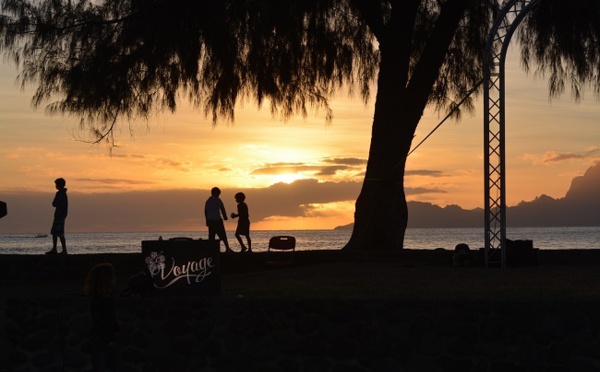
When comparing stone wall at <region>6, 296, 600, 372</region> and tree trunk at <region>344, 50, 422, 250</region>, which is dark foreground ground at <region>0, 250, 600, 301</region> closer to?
stone wall at <region>6, 296, 600, 372</region>

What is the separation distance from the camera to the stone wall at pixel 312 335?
13148 mm

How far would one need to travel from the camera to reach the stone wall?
1315cm

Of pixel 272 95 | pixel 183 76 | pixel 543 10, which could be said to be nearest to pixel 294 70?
pixel 272 95

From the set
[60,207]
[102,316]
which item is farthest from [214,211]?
[102,316]

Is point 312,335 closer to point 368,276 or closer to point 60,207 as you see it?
point 368,276

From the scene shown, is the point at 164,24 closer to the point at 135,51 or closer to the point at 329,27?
the point at 135,51

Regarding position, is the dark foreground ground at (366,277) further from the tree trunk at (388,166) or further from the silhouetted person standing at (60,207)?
the tree trunk at (388,166)

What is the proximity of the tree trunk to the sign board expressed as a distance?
410 inches

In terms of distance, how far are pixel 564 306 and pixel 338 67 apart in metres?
13.0

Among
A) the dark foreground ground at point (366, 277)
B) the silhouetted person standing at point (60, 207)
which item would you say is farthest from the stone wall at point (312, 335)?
the silhouetted person standing at point (60, 207)

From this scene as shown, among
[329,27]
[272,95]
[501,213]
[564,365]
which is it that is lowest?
[564,365]

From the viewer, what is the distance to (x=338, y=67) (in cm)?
2512

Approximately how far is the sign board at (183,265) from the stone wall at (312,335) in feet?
1.20

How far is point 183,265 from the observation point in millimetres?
14000
